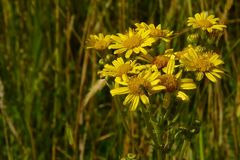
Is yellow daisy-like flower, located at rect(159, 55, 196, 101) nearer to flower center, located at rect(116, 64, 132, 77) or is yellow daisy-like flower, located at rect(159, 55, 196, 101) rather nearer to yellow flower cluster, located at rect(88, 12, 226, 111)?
yellow flower cluster, located at rect(88, 12, 226, 111)

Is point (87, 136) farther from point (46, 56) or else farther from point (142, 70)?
point (142, 70)

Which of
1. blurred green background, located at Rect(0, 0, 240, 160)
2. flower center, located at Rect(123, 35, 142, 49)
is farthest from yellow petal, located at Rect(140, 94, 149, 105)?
blurred green background, located at Rect(0, 0, 240, 160)

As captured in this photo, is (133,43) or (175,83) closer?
(175,83)

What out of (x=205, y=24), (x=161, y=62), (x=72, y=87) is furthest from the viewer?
(x=72, y=87)

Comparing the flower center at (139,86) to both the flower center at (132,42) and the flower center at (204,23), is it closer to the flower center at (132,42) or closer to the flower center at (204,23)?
the flower center at (132,42)

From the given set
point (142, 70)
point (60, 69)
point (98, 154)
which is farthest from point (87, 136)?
point (142, 70)

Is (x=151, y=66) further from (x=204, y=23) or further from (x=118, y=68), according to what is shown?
(x=204, y=23)

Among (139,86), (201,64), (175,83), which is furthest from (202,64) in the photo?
(139,86)

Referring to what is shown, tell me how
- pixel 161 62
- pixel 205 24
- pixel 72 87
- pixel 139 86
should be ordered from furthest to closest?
A: pixel 72 87 < pixel 205 24 < pixel 161 62 < pixel 139 86
